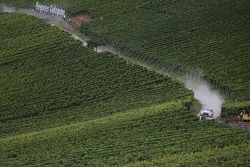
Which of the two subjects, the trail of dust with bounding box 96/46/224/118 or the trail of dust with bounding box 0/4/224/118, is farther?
the trail of dust with bounding box 0/4/224/118

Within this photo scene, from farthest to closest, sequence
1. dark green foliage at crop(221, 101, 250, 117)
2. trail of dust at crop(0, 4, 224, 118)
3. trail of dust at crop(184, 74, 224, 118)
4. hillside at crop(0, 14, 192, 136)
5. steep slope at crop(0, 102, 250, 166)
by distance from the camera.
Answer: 1. hillside at crop(0, 14, 192, 136)
2. trail of dust at crop(0, 4, 224, 118)
3. trail of dust at crop(184, 74, 224, 118)
4. dark green foliage at crop(221, 101, 250, 117)
5. steep slope at crop(0, 102, 250, 166)

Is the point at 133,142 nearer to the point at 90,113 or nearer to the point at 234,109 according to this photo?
the point at 90,113

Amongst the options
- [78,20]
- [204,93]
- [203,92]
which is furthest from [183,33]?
[78,20]

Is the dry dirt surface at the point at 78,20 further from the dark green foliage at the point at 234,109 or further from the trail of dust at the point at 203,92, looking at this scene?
the dark green foliage at the point at 234,109

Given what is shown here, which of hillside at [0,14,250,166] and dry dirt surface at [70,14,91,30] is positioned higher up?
dry dirt surface at [70,14,91,30]

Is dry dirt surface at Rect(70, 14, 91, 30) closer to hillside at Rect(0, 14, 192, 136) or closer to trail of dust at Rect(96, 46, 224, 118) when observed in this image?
hillside at Rect(0, 14, 192, 136)

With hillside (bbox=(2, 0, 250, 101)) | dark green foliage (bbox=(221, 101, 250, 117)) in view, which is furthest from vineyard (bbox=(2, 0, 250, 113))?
dark green foliage (bbox=(221, 101, 250, 117))

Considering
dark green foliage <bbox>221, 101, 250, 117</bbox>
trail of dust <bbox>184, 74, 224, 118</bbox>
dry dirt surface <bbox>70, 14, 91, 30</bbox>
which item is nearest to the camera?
dark green foliage <bbox>221, 101, 250, 117</bbox>
